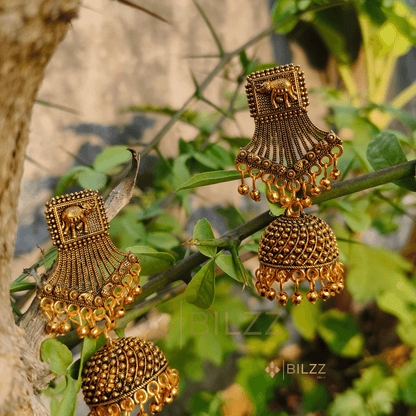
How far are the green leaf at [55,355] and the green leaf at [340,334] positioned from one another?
677 millimetres

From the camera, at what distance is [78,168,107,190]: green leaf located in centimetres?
42

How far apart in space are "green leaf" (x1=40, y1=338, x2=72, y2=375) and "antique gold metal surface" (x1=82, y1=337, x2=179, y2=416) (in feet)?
0.10

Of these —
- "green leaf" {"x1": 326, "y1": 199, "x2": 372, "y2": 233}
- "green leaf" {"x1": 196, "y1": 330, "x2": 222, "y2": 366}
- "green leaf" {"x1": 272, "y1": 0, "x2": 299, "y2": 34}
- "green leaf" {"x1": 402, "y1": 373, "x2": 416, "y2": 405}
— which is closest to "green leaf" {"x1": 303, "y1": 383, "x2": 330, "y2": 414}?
"green leaf" {"x1": 402, "y1": 373, "x2": 416, "y2": 405}

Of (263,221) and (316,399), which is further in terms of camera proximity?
(316,399)

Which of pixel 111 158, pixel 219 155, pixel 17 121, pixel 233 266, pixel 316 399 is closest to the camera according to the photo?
pixel 17 121

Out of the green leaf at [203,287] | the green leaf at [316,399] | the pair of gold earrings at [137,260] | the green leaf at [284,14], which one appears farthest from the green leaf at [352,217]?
the green leaf at [316,399]

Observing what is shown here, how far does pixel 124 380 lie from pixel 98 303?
0.07 metres

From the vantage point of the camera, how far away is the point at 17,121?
0.24m

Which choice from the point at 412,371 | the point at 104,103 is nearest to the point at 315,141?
the point at 104,103

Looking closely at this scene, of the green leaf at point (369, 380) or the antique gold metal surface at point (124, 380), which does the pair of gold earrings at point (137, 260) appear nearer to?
the antique gold metal surface at point (124, 380)

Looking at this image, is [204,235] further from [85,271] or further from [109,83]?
[109,83]

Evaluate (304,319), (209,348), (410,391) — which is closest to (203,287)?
(209,348)

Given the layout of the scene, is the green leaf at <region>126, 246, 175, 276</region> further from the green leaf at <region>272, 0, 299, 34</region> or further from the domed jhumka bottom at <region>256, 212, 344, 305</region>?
the green leaf at <region>272, 0, 299, 34</region>

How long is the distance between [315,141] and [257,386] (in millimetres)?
517
